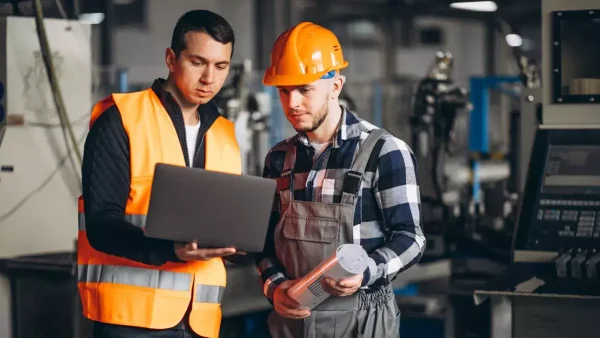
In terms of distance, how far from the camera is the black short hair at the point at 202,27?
2.29 m

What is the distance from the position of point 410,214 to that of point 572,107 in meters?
1.33

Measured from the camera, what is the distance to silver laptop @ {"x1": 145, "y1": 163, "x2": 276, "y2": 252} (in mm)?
2078

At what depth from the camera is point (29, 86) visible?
4262 mm

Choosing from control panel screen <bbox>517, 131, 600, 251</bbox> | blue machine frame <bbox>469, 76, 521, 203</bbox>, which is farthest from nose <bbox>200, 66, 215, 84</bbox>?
blue machine frame <bbox>469, 76, 521, 203</bbox>

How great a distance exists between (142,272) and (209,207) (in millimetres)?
287

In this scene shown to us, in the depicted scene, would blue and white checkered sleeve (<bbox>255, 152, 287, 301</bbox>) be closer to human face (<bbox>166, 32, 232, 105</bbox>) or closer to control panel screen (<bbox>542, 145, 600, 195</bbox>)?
human face (<bbox>166, 32, 232, 105</bbox>)

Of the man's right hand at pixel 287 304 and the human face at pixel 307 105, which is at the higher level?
the human face at pixel 307 105

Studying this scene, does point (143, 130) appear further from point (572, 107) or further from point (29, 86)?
point (29, 86)

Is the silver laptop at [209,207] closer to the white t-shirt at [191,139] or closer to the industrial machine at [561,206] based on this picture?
the white t-shirt at [191,139]

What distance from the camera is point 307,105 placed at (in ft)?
7.50

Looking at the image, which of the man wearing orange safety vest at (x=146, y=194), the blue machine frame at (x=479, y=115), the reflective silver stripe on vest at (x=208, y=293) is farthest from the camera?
the blue machine frame at (x=479, y=115)

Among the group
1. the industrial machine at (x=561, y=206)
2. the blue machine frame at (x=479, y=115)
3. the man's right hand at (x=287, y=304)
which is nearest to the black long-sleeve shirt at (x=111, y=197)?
the man's right hand at (x=287, y=304)

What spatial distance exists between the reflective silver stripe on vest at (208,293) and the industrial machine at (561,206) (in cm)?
88

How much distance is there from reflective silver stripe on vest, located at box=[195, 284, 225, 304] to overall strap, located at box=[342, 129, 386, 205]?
40cm
